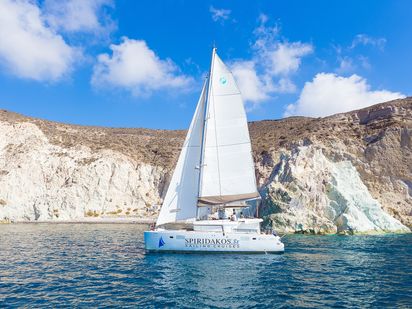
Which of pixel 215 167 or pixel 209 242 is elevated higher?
pixel 215 167

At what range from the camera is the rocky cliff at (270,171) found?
53250mm

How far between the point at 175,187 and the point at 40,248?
14.1 metres

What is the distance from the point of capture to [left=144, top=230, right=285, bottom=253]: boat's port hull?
1198 inches

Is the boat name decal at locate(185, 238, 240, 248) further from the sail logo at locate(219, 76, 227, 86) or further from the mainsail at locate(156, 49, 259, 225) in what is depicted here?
the sail logo at locate(219, 76, 227, 86)

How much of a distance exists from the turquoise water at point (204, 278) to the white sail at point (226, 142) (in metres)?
6.07

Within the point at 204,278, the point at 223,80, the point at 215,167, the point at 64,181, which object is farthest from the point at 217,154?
the point at 64,181

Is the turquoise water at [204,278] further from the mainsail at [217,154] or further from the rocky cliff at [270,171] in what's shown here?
the rocky cliff at [270,171]

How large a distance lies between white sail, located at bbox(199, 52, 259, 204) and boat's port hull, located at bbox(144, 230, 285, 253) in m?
3.68

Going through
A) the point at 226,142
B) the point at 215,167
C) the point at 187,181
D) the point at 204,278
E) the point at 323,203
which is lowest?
the point at 204,278

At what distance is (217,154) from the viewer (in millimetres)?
32781

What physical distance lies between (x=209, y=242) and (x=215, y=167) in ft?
21.3

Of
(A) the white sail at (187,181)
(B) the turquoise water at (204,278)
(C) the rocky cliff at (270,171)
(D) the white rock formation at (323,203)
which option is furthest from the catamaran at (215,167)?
(C) the rocky cliff at (270,171)

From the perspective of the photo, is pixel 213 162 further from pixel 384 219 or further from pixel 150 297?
pixel 384 219

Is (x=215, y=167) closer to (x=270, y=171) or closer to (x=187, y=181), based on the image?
(x=187, y=181)
